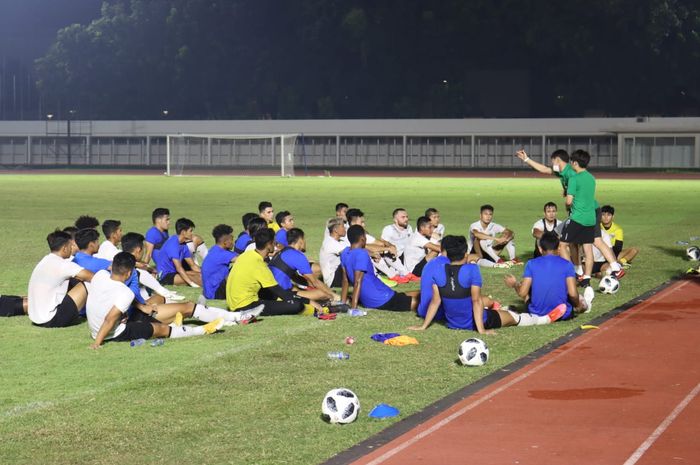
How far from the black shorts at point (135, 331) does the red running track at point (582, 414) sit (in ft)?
13.8

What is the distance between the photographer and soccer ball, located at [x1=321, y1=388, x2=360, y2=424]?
869cm

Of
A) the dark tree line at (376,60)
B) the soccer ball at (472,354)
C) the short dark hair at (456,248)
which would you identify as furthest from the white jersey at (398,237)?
the dark tree line at (376,60)

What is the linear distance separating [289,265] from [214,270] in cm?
133

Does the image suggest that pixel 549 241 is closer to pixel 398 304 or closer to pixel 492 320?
pixel 492 320

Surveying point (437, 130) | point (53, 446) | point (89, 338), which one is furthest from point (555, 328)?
point (437, 130)

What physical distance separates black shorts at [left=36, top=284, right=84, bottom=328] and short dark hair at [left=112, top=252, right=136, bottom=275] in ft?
5.58

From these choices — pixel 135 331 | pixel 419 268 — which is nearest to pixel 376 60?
pixel 419 268

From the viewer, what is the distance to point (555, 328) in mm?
13328

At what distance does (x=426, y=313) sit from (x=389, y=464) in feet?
19.3

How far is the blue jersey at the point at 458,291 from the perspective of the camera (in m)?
12.6

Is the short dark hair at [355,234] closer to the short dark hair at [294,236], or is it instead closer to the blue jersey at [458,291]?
the short dark hair at [294,236]

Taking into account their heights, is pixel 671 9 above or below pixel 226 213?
above

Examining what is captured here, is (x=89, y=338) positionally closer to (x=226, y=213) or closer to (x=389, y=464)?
(x=389, y=464)

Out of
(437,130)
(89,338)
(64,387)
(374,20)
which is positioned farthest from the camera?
(374,20)
